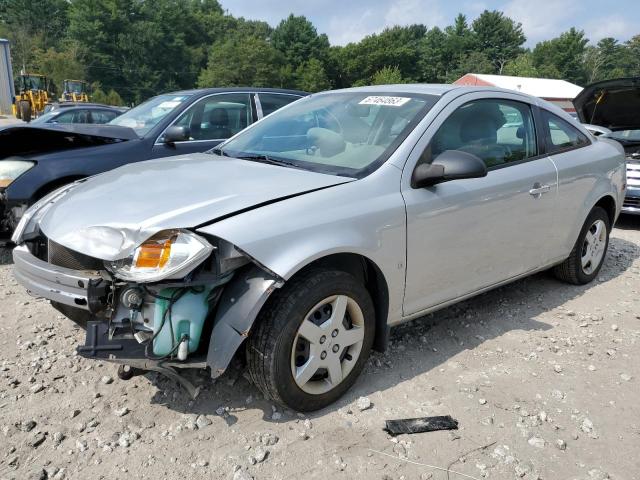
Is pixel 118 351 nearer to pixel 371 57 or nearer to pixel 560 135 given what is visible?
pixel 560 135

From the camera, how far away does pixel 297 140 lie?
11.1 feet

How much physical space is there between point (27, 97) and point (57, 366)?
33232mm

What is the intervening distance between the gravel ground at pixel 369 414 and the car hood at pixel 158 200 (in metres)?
0.91

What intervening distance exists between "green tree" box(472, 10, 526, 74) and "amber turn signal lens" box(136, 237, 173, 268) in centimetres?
10720

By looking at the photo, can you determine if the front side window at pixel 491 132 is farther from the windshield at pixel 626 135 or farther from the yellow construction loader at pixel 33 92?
the yellow construction loader at pixel 33 92

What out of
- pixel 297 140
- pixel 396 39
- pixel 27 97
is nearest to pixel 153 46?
pixel 396 39

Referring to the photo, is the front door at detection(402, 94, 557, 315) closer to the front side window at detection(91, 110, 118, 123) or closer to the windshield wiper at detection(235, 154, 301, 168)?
the windshield wiper at detection(235, 154, 301, 168)

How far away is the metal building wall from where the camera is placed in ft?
108

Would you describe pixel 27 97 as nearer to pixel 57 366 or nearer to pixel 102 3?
pixel 57 366

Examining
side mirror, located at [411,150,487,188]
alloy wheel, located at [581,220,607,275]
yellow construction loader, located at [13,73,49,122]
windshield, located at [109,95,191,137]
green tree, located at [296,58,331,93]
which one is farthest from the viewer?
green tree, located at [296,58,331,93]

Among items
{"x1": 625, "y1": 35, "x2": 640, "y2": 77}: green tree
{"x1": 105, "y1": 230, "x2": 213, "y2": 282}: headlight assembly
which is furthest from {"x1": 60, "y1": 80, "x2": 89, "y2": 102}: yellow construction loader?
{"x1": 625, "y1": 35, "x2": 640, "y2": 77}: green tree

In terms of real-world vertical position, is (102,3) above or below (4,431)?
above

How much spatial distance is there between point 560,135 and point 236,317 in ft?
10.1

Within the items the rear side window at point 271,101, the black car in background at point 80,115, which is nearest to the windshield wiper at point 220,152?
the rear side window at point 271,101
